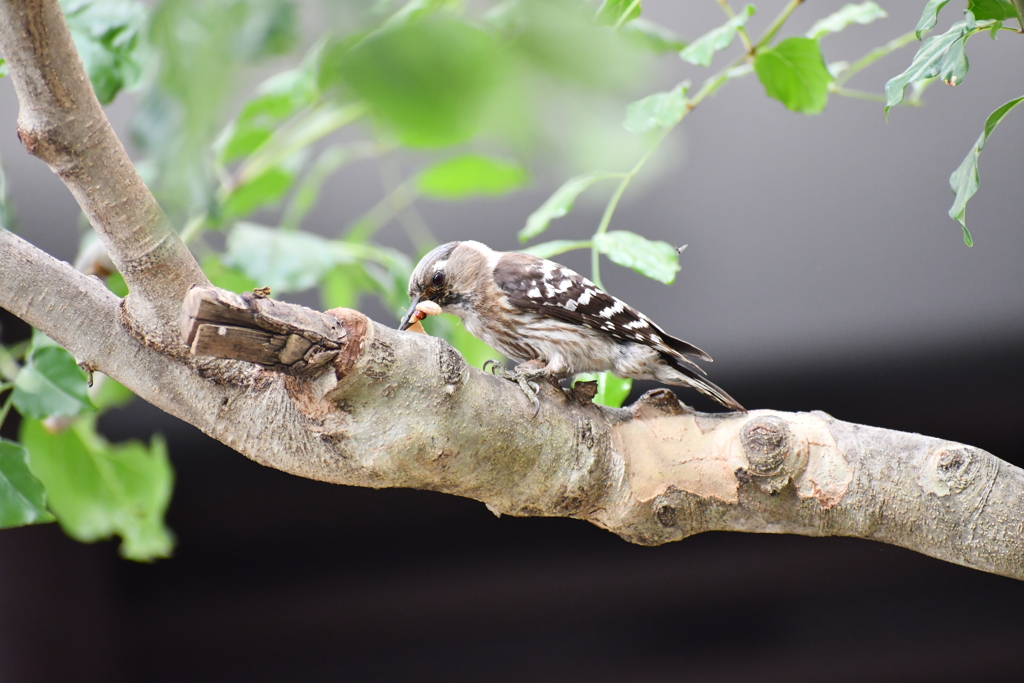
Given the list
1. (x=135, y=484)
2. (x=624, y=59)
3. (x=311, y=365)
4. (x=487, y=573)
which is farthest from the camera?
(x=487, y=573)

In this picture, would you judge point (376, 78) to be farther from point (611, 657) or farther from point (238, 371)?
point (611, 657)

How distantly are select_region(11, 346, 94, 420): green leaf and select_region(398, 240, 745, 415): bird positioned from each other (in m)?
0.37

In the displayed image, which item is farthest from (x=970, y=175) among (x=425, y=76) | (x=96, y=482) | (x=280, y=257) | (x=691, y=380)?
(x=96, y=482)

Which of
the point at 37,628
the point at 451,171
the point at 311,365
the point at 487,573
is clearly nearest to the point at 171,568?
the point at 37,628

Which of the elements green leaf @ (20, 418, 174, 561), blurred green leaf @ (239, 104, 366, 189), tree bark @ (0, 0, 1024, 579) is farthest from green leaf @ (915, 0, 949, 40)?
green leaf @ (20, 418, 174, 561)

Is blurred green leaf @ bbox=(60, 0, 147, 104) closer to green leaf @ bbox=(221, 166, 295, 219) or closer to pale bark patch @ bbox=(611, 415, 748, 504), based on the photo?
green leaf @ bbox=(221, 166, 295, 219)

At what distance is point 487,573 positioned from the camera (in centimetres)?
184

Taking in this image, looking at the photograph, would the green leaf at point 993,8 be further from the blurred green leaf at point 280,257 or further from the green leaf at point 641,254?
the blurred green leaf at point 280,257

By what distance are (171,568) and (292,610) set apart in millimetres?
386

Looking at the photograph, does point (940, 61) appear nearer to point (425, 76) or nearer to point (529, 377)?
point (529, 377)

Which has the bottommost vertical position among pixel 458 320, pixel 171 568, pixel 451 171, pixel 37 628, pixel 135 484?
pixel 37 628

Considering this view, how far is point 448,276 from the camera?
1018mm

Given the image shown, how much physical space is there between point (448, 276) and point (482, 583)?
3.57ft

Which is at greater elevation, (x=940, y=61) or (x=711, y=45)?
(x=711, y=45)
